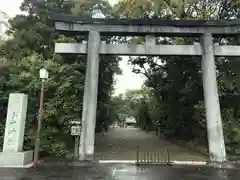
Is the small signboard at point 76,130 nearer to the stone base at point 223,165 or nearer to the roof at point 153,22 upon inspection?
the roof at point 153,22

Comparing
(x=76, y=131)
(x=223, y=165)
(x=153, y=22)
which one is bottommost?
(x=223, y=165)

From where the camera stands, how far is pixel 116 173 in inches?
467

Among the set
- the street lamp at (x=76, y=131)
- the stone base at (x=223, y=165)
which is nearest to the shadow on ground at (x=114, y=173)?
the stone base at (x=223, y=165)

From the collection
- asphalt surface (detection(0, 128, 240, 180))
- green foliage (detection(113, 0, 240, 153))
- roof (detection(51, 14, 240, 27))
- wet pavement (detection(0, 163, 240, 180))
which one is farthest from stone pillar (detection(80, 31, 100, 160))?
green foliage (detection(113, 0, 240, 153))

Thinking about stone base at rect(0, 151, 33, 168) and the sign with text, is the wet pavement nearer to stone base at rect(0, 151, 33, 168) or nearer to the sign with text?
stone base at rect(0, 151, 33, 168)

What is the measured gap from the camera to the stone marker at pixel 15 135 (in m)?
13.8

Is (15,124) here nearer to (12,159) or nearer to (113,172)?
(12,159)

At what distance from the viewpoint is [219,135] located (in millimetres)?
15266

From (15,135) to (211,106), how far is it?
9.87m

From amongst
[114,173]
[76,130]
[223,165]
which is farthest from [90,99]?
[223,165]

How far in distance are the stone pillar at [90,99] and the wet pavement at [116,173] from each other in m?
1.51

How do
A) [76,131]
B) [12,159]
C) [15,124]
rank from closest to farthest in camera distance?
[12,159] < [15,124] < [76,131]

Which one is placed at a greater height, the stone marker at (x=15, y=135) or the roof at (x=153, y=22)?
the roof at (x=153, y=22)

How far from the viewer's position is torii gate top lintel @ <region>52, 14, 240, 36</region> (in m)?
16.1
